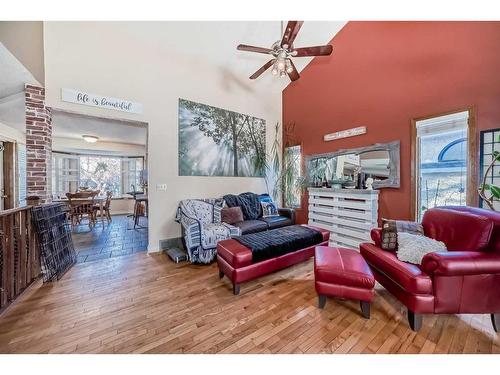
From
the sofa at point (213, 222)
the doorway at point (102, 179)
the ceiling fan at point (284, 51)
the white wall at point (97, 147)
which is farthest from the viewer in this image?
the white wall at point (97, 147)

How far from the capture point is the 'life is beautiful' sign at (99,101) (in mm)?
2736

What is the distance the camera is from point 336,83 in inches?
150

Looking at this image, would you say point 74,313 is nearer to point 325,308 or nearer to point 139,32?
point 325,308

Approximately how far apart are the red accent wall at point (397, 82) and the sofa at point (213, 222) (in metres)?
1.69

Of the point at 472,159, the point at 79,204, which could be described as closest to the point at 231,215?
the point at 472,159

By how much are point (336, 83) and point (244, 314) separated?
4092mm

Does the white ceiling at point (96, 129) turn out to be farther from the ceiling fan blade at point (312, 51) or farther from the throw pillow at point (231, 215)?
the ceiling fan blade at point (312, 51)

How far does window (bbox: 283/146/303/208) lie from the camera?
14.9 ft

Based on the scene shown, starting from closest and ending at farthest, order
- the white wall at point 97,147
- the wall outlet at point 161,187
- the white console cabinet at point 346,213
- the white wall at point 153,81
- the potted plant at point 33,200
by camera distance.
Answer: the potted plant at point 33,200, the white wall at point 153,81, the white console cabinet at point 346,213, the wall outlet at point 161,187, the white wall at point 97,147

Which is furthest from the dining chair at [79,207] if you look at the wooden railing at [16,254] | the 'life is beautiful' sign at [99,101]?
the 'life is beautiful' sign at [99,101]

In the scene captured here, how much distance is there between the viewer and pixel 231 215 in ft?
11.8

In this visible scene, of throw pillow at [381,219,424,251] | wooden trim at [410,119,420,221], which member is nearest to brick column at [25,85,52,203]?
throw pillow at [381,219,424,251]
